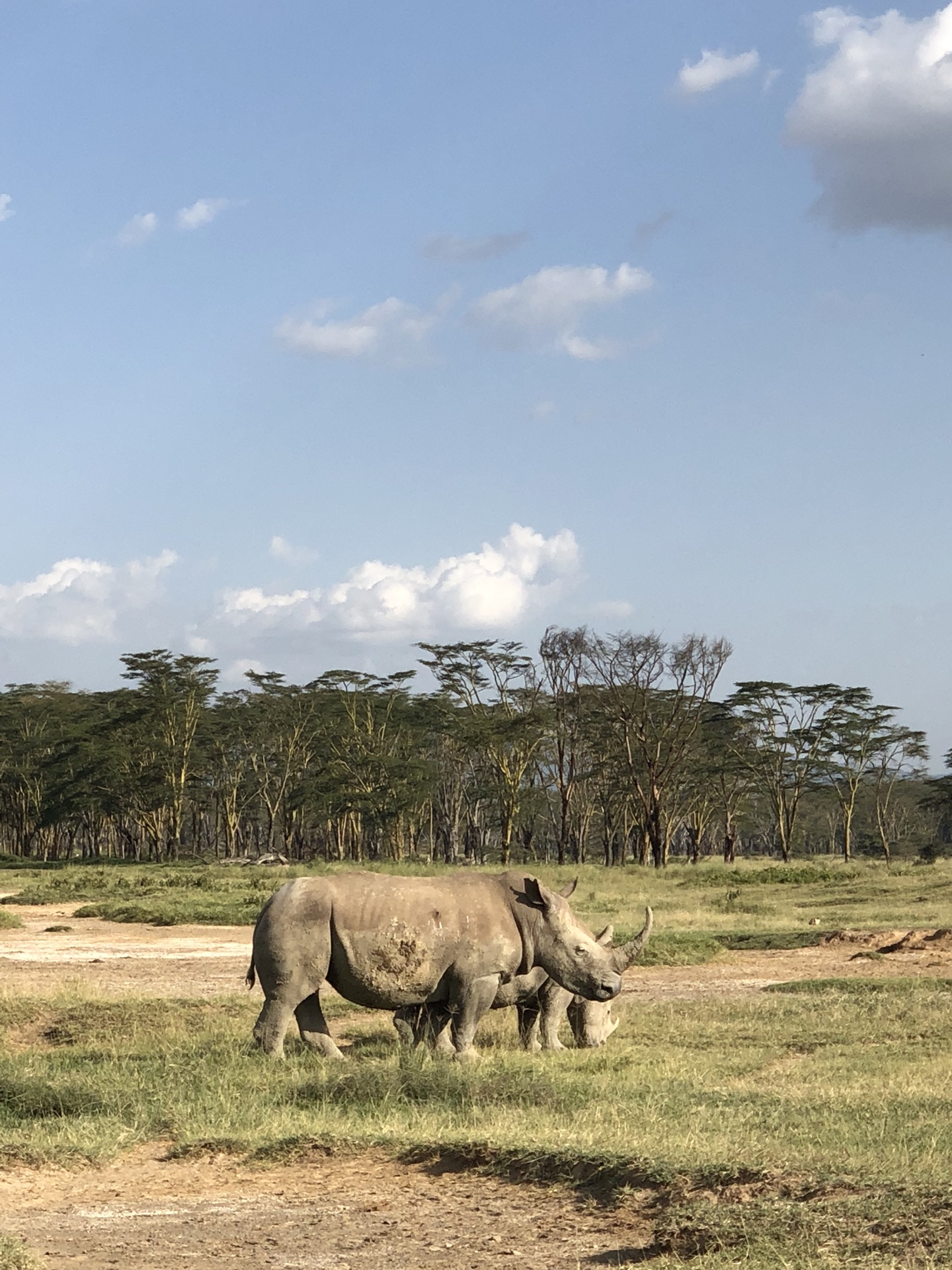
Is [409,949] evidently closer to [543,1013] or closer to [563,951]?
[563,951]

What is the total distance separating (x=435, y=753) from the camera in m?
71.4

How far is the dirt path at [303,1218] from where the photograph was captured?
6395mm

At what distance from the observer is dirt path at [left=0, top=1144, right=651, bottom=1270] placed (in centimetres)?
639

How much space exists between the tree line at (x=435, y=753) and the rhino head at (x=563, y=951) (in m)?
40.5

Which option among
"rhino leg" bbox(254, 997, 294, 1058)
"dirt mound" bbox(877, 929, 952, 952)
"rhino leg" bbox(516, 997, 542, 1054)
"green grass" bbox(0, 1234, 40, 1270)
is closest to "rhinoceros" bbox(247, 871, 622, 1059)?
"rhino leg" bbox(254, 997, 294, 1058)

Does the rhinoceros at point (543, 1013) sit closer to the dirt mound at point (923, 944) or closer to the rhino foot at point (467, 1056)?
the rhino foot at point (467, 1056)

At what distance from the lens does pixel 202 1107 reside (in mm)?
9344

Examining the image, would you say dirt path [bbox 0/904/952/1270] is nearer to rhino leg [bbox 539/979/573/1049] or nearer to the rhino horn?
the rhino horn

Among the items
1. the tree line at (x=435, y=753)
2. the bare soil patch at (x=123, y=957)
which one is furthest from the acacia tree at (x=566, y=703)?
the bare soil patch at (x=123, y=957)

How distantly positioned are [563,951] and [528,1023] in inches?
45.8

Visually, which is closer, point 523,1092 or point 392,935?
point 523,1092

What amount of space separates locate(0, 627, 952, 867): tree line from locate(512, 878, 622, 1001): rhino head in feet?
133

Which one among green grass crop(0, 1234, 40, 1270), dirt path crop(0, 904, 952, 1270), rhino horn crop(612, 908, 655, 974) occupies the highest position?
rhino horn crop(612, 908, 655, 974)

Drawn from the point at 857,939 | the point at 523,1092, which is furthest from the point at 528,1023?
the point at 857,939
